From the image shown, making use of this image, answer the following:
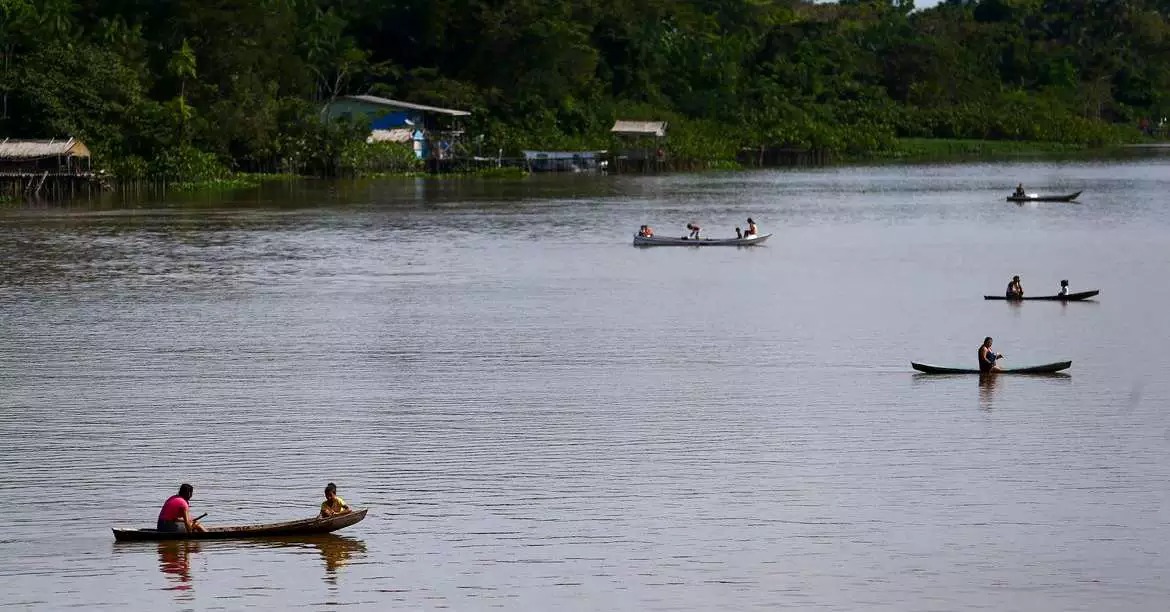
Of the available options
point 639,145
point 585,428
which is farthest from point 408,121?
point 585,428

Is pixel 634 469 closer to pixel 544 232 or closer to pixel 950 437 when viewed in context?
pixel 950 437

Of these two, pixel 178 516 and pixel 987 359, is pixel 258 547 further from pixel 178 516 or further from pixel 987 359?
pixel 987 359

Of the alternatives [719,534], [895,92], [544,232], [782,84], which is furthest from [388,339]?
[895,92]

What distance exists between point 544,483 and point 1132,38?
5256 inches

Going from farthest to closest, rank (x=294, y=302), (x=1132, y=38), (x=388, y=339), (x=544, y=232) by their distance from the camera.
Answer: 1. (x=1132, y=38)
2. (x=544, y=232)
3. (x=294, y=302)
4. (x=388, y=339)

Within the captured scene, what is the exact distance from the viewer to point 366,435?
82.6ft

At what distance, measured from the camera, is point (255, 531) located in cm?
1939

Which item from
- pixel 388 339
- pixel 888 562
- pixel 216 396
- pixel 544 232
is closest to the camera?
pixel 888 562

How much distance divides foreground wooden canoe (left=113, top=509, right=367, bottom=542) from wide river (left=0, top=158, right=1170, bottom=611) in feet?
0.42

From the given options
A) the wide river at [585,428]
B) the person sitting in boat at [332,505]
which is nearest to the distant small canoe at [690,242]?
the wide river at [585,428]

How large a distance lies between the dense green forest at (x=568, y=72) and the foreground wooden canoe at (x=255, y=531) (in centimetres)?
5793

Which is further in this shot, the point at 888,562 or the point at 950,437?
the point at 950,437

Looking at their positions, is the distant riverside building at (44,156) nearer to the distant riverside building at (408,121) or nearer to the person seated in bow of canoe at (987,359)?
the distant riverside building at (408,121)

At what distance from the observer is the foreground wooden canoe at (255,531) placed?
763 inches
